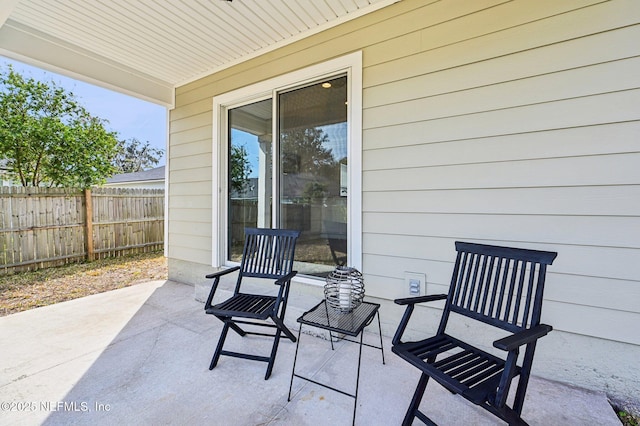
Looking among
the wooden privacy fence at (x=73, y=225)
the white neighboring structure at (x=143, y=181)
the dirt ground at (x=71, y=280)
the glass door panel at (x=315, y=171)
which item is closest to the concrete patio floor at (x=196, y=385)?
the glass door panel at (x=315, y=171)

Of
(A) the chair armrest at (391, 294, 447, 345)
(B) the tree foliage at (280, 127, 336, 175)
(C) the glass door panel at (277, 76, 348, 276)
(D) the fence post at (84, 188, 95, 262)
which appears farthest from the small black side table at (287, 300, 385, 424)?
(D) the fence post at (84, 188, 95, 262)

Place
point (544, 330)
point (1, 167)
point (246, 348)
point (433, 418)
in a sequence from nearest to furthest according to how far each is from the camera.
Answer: point (544, 330), point (433, 418), point (246, 348), point (1, 167)

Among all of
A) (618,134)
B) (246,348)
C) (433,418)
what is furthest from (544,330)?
(246,348)

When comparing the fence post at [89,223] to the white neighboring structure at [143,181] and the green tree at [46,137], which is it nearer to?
the green tree at [46,137]

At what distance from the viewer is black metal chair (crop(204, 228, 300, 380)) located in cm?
196

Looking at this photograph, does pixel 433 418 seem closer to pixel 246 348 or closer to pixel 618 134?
pixel 246 348

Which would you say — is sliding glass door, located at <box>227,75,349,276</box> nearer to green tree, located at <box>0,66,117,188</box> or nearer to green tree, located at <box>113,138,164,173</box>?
green tree, located at <box>0,66,117,188</box>

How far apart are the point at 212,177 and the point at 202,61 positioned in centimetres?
136

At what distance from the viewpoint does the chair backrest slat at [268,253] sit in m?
2.29

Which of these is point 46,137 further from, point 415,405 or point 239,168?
point 415,405

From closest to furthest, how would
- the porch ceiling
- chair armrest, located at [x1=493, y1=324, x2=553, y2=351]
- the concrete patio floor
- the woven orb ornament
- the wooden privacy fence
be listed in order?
1. chair armrest, located at [x1=493, y1=324, x2=553, y2=351]
2. the concrete patio floor
3. the woven orb ornament
4. the porch ceiling
5. the wooden privacy fence

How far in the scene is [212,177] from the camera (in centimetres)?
359

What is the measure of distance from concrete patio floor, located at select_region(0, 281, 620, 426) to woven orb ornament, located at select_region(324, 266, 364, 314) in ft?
1.46

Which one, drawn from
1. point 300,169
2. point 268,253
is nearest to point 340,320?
point 268,253
